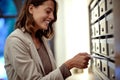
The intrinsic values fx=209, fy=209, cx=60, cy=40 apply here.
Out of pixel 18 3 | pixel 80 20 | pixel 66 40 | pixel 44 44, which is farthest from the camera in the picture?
pixel 18 3

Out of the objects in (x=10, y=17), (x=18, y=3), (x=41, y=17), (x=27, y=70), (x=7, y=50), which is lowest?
(x=27, y=70)

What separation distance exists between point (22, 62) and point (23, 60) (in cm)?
1

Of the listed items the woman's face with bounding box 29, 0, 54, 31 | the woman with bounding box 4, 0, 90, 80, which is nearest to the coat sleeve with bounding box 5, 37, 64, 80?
the woman with bounding box 4, 0, 90, 80

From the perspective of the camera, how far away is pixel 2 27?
13.2ft

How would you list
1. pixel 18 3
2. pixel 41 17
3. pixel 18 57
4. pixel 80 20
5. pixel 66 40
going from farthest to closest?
pixel 18 3 → pixel 66 40 → pixel 80 20 → pixel 41 17 → pixel 18 57

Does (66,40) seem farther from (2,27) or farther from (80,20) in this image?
(2,27)

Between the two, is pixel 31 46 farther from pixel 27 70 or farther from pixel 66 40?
pixel 66 40

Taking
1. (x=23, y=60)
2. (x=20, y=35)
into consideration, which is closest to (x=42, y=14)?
(x=20, y=35)

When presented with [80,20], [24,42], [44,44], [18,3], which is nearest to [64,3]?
[80,20]

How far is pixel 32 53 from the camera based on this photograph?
1101 millimetres

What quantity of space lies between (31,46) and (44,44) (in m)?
0.21

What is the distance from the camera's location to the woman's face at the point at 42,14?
115cm

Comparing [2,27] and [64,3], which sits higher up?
[64,3]

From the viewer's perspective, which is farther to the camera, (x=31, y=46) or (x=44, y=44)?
(x=44, y=44)
